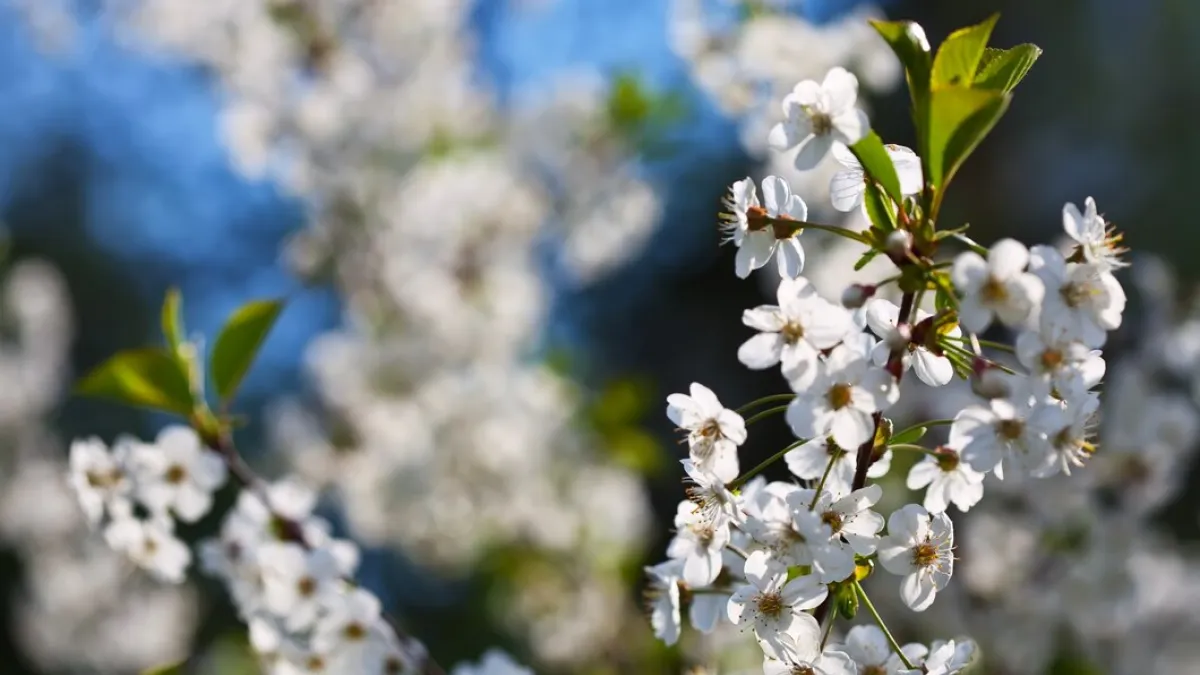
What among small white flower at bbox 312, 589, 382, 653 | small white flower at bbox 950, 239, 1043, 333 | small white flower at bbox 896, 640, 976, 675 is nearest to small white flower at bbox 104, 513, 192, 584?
small white flower at bbox 312, 589, 382, 653

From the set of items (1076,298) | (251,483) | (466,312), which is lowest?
(466,312)

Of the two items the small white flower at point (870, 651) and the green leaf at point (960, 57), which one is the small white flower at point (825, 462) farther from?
the green leaf at point (960, 57)

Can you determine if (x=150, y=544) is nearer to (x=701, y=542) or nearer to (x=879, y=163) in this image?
(x=701, y=542)

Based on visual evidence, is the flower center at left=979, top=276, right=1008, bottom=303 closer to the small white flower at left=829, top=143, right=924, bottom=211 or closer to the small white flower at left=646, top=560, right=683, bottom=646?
the small white flower at left=829, top=143, right=924, bottom=211

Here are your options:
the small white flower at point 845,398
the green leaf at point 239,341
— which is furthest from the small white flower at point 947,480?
the green leaf at point 239,341

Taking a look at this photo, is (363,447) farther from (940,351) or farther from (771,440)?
(940,351)

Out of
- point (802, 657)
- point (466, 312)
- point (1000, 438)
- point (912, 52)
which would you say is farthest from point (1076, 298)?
point (466, 312)

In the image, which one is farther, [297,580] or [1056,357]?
[297,580]
